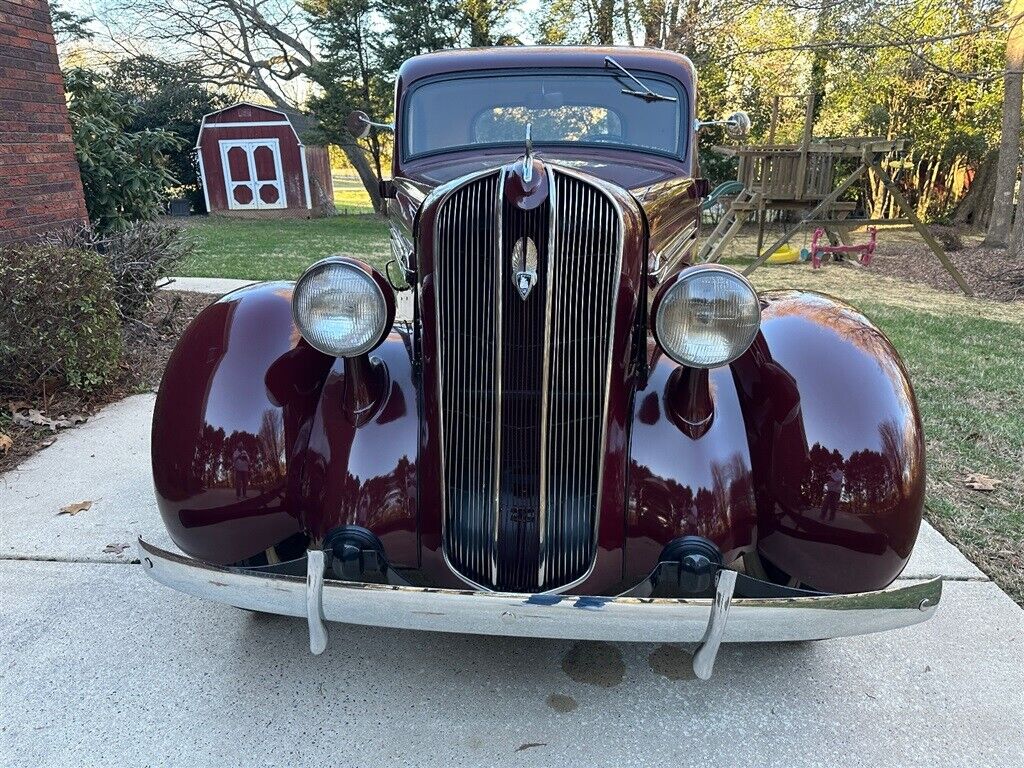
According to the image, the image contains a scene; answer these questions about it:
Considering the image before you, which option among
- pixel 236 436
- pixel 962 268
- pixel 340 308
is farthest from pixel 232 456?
pixel 962 268

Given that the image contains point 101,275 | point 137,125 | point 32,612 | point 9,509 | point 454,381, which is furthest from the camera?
point 137,125

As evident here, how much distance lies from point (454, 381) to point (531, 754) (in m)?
1.07

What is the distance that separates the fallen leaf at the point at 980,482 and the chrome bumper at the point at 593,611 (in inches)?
86.2

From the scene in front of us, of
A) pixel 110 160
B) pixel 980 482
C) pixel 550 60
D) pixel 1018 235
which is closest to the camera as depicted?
pixel 550 60

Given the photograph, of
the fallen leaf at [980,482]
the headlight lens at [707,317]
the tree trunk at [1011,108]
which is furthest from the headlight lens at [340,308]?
the tree trunk at [1011,108]

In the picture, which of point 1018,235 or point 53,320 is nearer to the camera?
point 53,320

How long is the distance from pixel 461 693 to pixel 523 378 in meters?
1.04

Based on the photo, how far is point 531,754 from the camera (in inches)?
76.9

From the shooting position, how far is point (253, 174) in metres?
19.6

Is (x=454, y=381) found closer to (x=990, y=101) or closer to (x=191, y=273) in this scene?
(x=191, y=273)

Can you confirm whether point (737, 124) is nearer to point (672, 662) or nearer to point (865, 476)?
point (865, 476)

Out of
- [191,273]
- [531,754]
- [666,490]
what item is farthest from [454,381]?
[191,273]

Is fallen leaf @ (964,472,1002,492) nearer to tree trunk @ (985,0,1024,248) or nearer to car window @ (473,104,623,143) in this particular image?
car window @ (473,104,623,143)

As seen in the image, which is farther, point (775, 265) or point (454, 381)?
point (775, 265)
